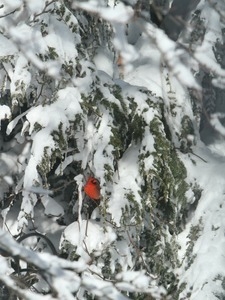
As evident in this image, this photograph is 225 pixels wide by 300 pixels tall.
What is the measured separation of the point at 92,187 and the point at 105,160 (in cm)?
15

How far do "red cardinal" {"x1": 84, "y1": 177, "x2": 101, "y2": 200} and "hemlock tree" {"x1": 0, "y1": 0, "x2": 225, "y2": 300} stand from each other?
0.04 m

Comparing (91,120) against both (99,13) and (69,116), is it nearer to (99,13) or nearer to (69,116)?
(69,116)

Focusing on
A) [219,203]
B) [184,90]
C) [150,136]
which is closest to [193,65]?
[184,90]

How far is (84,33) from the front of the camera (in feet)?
11.8

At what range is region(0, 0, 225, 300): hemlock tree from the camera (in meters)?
3.13

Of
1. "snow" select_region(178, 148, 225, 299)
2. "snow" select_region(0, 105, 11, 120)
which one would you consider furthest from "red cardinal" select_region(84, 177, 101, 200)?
"snow" select_region(178, 148, 225, 299)

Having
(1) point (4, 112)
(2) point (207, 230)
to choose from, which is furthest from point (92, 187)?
(2) point (207, 230)

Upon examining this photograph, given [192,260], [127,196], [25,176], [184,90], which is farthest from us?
[184,90]

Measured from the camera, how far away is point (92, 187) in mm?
3270

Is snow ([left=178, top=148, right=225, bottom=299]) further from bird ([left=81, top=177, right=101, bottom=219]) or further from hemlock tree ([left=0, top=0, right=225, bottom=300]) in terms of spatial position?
bird ([left=81, top=177, right=101, bottom=219])

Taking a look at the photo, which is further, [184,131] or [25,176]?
[184,131]

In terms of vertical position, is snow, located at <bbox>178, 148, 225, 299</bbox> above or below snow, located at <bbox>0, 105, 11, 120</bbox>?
below

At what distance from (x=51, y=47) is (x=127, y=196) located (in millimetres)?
835

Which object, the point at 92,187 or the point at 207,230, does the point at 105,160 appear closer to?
the point at 92,187
